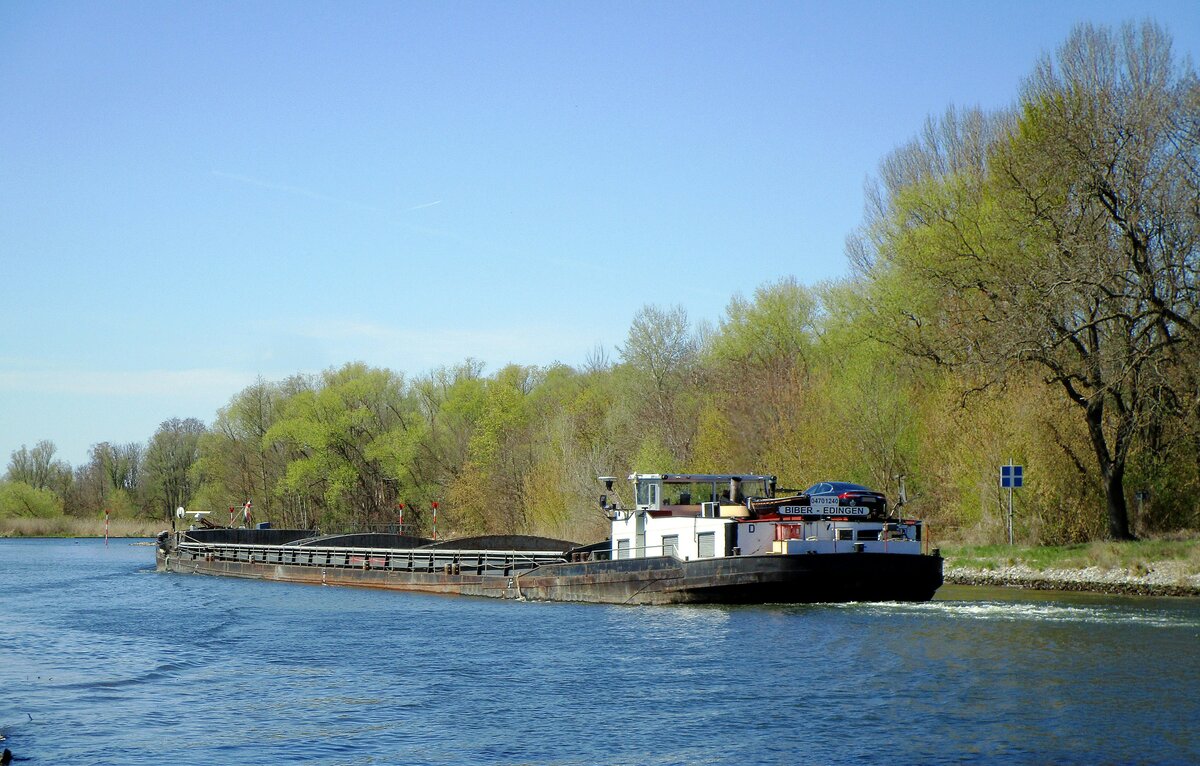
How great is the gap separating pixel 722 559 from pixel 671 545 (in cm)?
341

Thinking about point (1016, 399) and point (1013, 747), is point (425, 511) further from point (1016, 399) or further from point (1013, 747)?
point (1013, 747)

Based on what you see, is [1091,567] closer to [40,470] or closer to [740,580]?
[740,580]

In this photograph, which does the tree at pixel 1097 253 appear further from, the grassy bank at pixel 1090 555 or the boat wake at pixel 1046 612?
the boat wake at pixel 1046 612

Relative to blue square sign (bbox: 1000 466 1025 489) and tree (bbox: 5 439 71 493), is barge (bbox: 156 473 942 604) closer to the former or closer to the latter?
blue square sign (bbox: 1000 466 1025 489)

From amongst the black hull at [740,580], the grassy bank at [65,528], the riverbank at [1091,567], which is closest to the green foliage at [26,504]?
the grassy bank at [65,528]

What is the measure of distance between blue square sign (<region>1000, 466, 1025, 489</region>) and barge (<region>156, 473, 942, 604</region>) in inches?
287

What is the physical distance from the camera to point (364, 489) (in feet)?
316

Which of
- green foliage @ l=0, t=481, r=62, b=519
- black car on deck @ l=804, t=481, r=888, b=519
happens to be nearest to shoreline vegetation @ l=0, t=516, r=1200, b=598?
black car on deck @ l=804, t=481, r=888, b=519

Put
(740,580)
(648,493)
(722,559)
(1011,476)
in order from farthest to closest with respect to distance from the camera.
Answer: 1. (1011,476)
2. (648,493)
3. (722,559)
4. (740,580)

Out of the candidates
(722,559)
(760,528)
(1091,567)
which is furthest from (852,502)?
(1091,567)

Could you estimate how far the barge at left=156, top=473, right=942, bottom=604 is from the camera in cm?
3347

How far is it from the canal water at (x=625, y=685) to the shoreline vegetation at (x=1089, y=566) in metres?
2.10

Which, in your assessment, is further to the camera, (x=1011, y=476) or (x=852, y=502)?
(x=1011, y=476)

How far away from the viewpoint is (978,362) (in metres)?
40.8
